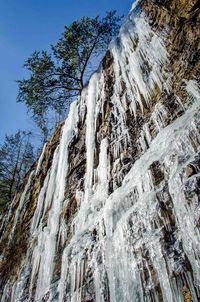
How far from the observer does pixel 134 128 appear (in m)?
5.48

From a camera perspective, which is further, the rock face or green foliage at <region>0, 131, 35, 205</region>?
green foliage at <region>0, 131, 35, 205</region>

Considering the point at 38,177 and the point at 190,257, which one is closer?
the point at 190,257

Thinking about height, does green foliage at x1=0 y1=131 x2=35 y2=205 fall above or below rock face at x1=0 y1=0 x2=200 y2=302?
above

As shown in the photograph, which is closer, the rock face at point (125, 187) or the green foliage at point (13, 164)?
the rock face at point (125, 187)

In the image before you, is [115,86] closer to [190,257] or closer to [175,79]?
[175,79]

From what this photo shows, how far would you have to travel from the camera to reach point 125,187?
4422 mm

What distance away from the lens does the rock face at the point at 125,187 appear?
3.37 meters

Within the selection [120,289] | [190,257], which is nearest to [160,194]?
[190,257]

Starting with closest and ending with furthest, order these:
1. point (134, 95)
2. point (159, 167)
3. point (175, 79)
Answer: point (159, 167), point (175, 79), point (134, 95)

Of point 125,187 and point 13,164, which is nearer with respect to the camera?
point 125,187

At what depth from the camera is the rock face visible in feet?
11.1

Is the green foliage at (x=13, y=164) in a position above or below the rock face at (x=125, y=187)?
above

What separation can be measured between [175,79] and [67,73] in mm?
5949

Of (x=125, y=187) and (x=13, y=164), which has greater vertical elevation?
(x=13, y=164)
